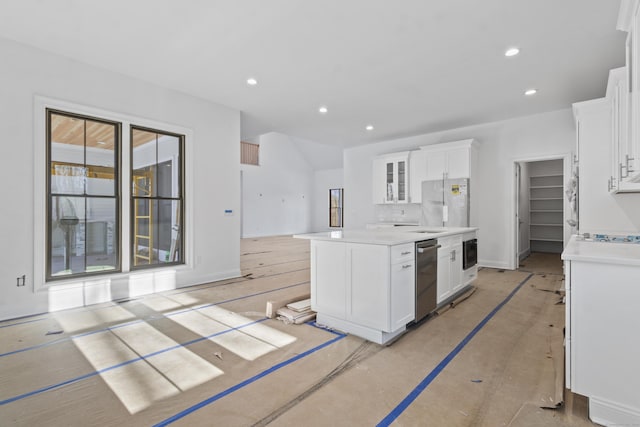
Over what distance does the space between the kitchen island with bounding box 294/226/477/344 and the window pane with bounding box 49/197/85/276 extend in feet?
9.80

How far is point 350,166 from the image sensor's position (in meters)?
8.73

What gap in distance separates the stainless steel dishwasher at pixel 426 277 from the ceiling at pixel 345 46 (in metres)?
2.20

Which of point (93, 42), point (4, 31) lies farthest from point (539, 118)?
point (4, 31)

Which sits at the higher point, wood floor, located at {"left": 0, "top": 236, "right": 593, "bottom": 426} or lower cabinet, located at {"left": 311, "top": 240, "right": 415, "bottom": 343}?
lower cabinet, located at {"left": 311, "top": 240, "right": 415, "bottom": 343}

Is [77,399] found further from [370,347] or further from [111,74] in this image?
[111,74]

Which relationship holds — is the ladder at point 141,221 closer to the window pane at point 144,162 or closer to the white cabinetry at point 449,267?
the window pane at point 144,162

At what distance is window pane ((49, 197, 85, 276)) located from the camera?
3.66 meters

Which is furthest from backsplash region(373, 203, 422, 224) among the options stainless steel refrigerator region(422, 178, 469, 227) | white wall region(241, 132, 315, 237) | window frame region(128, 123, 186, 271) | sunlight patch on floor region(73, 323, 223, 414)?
white wall region(241, 132, 315, 237)

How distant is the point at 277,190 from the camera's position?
14.2 m

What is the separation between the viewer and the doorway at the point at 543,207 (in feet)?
25.9

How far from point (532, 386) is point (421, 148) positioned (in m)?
5.44

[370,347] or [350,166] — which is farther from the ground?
[350,166]

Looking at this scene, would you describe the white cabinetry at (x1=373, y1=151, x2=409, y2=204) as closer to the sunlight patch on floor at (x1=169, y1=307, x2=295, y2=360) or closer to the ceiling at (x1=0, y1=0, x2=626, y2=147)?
the ceiling at (x1=0, y1=0, x2=626, y2=147)

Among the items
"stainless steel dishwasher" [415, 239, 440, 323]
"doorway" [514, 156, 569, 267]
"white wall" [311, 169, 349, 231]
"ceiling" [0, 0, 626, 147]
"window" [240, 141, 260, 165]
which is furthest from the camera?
"white wall" [311, 169, 349, 231]
